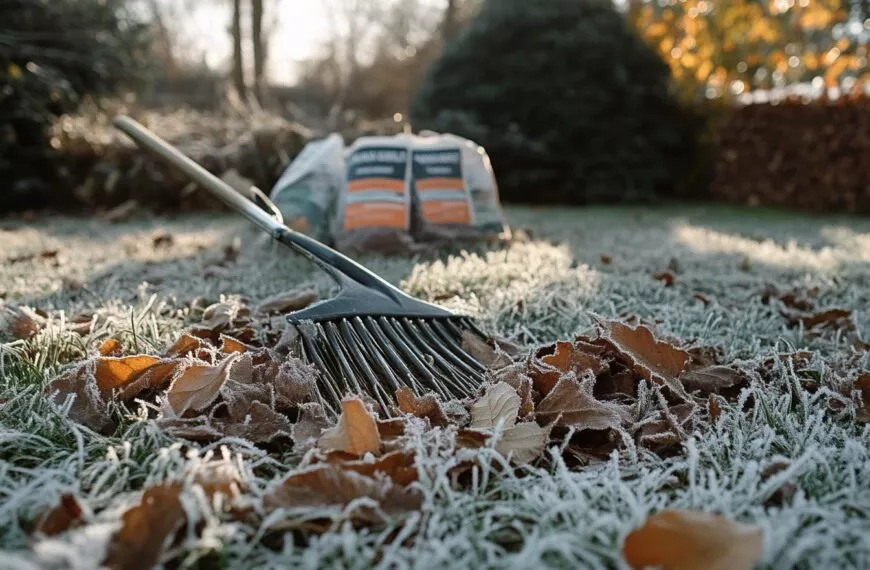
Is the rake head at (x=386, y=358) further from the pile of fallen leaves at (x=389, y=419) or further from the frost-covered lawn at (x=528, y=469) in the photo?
the frost-covered lawn at (x=528, y=469)

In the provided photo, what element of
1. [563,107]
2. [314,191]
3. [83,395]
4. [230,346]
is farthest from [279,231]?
[563,107]

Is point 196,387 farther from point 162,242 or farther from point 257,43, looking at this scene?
point 257,43

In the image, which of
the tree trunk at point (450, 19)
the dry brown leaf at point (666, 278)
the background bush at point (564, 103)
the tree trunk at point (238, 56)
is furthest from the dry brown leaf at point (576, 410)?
the tree trunk at point (450, 19)

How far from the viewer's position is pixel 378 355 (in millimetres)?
1336

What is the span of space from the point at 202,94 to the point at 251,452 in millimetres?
16871

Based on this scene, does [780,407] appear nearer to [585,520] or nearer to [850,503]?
[850,503]

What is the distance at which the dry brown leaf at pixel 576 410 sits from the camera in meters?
1.14

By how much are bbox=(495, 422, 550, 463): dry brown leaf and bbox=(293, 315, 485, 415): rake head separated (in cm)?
22

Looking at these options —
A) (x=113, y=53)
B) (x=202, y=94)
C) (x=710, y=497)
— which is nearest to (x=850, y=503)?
(x=710, y=497)

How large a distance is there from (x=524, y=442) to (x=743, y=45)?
826cm

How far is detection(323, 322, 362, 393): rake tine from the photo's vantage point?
1.23m

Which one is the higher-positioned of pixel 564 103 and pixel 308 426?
pixel 564 103

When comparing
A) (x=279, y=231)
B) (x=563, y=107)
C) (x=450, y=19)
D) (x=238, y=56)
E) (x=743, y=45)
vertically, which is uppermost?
(x=450, y=19)

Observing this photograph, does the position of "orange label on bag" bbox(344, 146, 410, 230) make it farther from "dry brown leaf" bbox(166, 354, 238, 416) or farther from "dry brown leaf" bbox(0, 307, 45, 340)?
"dry brown leaf" bbox(166, 354, 238, 416)
